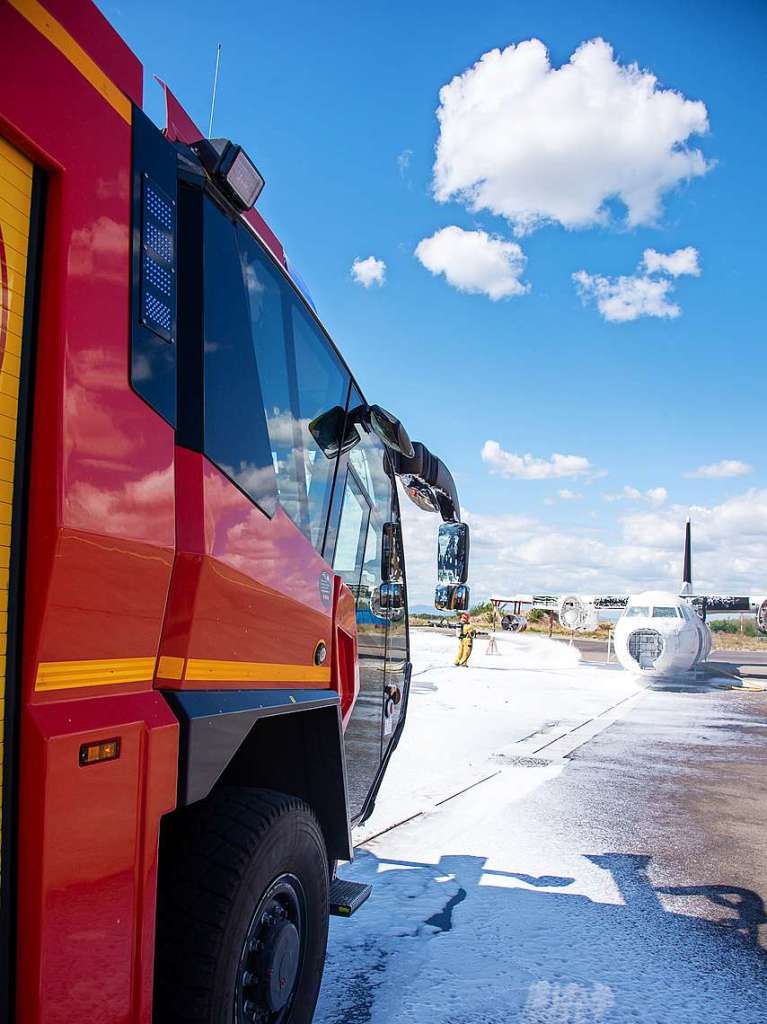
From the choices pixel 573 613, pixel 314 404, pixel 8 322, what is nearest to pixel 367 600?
pixel 314 404

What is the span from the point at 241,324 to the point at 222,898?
158 cm

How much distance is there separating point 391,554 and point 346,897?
171 cm

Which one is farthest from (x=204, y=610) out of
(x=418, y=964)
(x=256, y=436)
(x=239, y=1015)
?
(x=418, y=964)

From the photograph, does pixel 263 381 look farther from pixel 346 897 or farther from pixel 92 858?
pixel 346 897

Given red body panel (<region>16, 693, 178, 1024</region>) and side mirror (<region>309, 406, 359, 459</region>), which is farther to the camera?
side mirror (<region>309, 406, 359, 459</region>)

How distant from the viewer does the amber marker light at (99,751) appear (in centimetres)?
150

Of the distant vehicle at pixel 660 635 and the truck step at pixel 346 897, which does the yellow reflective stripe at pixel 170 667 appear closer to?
the truck step at pixel 346 897

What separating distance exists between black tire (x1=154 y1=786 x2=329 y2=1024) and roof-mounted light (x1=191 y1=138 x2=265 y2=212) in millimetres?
1776

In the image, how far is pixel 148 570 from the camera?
169cm

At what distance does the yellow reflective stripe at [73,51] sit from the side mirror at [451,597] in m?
3.22

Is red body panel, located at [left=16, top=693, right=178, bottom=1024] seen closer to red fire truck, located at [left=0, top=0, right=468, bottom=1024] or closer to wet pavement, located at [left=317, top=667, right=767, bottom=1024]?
red fire truck, located at [left=0, top=0, right=468, bottom=1024]

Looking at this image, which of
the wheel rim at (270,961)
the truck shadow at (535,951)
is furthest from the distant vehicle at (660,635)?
the wheel rim at (270,961)

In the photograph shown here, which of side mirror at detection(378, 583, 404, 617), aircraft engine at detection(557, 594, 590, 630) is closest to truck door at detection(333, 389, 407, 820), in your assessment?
side mirror at detection(378, 583, 404, 617)

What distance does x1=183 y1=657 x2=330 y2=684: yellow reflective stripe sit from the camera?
6.22 feet
